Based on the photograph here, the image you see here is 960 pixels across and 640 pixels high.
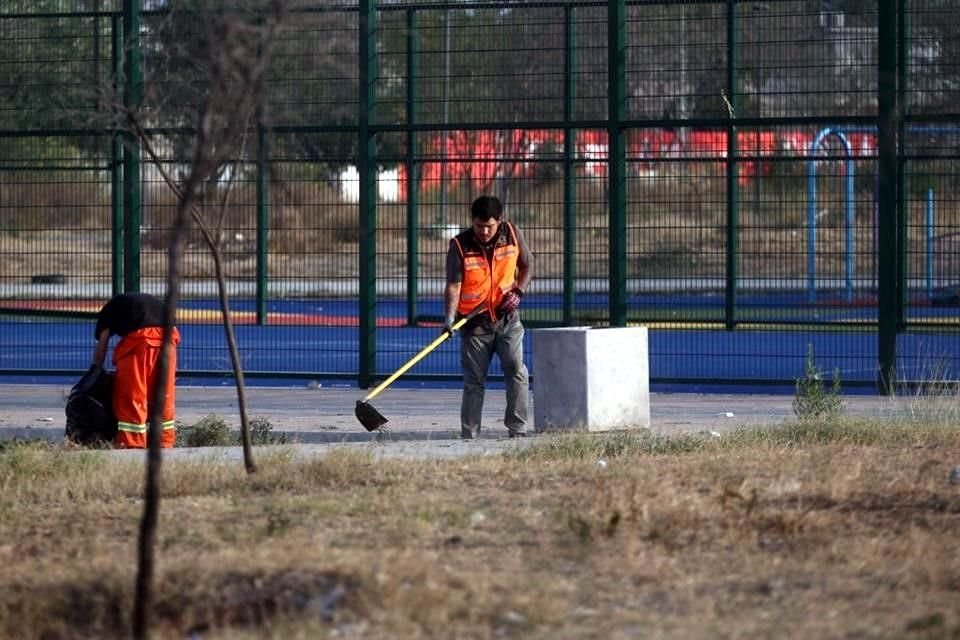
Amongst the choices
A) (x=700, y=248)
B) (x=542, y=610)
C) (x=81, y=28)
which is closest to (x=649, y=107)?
(x=700, y=248)

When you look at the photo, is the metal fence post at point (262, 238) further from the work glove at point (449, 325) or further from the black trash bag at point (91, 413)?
the black trash bag at point (91, 413)

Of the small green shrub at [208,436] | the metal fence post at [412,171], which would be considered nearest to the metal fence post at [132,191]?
the metal fence post at [412,171]

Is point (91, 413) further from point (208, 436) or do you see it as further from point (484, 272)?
point (484, 272)

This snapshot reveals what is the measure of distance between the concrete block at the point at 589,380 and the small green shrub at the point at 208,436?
84.5 inches

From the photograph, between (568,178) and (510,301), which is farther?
(568,178)

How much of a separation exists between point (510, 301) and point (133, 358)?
2.64 meters

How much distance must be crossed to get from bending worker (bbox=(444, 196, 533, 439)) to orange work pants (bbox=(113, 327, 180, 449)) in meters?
2.01

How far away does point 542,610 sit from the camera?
20.3 feet

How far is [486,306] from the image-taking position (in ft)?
37.9

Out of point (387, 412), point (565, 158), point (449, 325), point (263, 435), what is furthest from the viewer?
point (565, 158)

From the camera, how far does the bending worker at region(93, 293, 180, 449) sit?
11.0 metres

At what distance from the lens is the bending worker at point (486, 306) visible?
11.5m

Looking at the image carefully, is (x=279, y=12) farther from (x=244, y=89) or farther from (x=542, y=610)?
(x=542, y=610)

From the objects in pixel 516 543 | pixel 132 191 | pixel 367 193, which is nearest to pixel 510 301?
pixel 367 193
